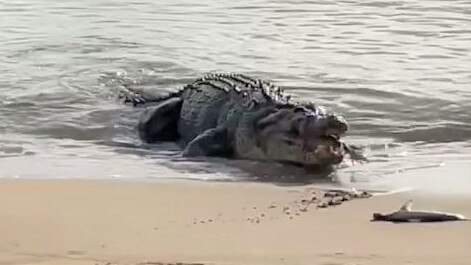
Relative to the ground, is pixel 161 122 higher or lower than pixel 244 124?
lower

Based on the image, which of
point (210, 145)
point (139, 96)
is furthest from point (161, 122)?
point (139, 96)

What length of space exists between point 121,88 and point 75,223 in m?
5.61

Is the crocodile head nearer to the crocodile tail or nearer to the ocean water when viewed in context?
the ocean water

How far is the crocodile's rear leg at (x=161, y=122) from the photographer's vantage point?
8750 mm

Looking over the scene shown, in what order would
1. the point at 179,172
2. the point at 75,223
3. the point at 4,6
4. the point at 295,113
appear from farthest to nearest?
1. the point at 4,6
2. the point at 295,113
3. the point at 179,172
4. the point at 75,223

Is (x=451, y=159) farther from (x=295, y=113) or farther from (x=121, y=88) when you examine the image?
(x=121, y=88)

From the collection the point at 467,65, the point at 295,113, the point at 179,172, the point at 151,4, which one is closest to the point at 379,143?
the point at 295,113

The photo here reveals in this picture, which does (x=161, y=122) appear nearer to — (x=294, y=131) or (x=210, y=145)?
(x=210, y=145)

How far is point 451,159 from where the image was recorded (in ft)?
23.7

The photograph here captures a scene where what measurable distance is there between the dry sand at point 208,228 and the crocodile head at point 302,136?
932mm

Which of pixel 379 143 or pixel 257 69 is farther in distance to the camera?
pixel 257 69

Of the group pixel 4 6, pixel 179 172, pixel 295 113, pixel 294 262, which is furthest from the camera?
pixel 4 6

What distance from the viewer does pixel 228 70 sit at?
37.3 feet

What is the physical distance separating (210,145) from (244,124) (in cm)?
29
